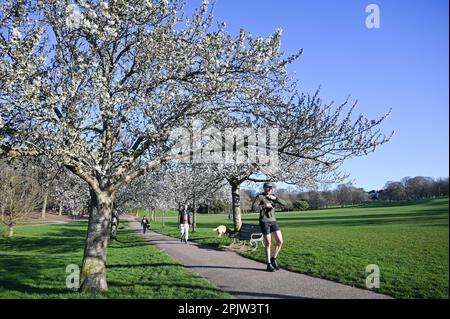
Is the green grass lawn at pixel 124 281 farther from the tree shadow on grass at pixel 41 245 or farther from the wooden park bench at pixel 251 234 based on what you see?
the tree shadow on grass at pixel 41 245

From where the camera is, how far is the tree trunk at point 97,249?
715 centimetres

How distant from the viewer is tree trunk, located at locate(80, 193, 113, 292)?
715cm

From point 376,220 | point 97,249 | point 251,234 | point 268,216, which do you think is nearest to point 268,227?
point 268,216

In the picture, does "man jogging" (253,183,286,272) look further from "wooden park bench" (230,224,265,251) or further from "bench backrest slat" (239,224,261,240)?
"bench backrest slat" (239,224,261,240)

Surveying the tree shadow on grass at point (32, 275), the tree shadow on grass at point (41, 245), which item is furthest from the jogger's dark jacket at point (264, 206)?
the tree shadow on grass at point (41, 245)

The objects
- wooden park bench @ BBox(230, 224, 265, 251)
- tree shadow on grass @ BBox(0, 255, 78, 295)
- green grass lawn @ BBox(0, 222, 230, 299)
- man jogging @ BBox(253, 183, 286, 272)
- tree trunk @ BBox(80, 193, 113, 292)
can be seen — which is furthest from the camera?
wooden park bench @ BBox(230, 224, 265, 251)

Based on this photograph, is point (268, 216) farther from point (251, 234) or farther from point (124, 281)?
point (251, 234)

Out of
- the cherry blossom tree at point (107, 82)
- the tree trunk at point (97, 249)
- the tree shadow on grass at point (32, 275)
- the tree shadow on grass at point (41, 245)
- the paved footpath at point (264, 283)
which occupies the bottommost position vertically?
the tree shadow on grass at point (41, 245)

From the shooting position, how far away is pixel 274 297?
20.2 feet

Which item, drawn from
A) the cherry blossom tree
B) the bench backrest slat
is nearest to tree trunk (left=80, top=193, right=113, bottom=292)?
the cherry blossom tree

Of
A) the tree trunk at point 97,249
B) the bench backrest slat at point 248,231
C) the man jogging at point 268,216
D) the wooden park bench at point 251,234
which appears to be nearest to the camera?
the tree trunk at point 97,249

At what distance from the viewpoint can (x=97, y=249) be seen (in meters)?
7.42
